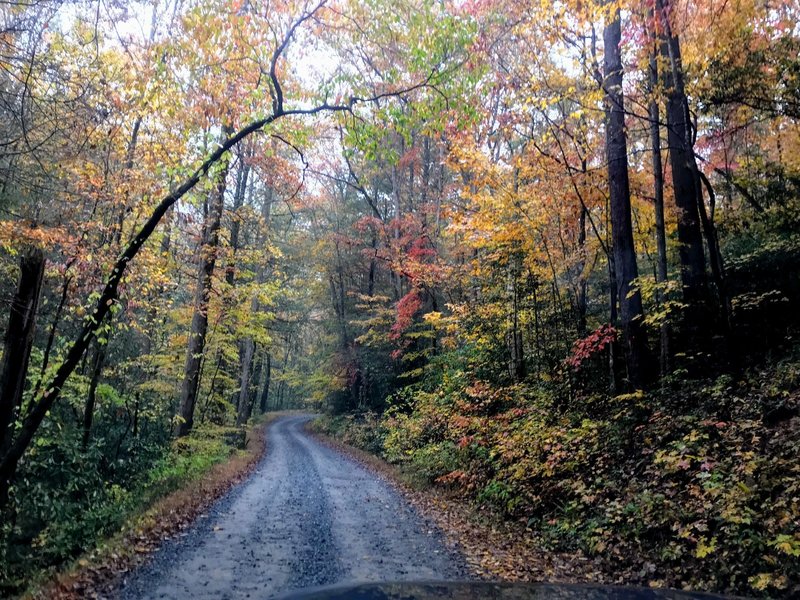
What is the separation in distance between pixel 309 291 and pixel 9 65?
27.6 metres

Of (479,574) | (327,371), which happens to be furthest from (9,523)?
(327,371)

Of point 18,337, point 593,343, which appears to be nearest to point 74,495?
point 18,337

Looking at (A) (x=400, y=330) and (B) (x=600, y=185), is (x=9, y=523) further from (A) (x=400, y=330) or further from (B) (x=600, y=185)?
(A) (x=400, y=330)

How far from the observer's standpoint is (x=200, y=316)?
14422mm

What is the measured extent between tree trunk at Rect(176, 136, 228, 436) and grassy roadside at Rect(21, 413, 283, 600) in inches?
41.5

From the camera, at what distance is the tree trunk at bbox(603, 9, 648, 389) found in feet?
32.1

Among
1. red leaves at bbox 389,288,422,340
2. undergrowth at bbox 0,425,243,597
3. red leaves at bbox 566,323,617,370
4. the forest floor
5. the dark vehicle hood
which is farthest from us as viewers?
red leaves at bbox 389,288,422,340

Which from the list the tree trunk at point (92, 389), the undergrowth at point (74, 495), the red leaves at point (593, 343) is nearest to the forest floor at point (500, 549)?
the red leaves at point (593, 343)

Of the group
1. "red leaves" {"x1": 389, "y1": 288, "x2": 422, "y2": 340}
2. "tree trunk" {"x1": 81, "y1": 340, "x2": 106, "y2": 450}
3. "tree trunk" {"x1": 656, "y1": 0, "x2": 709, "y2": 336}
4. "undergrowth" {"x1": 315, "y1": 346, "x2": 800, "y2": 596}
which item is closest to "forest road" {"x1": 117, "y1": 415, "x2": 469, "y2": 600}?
"undergrowth" {"x1": 315, "y1": 346, "x2": 800, "y2": 596}

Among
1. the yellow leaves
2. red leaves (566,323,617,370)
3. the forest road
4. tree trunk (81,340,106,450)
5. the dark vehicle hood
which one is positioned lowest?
the forest road

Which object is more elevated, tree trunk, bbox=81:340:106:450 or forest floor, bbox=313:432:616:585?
tree trunk, bbox=81:340:106:450

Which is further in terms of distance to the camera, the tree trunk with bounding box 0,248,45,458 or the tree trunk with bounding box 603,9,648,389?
the tree trunk with bounding box 603,9,648,389

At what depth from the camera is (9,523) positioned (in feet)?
28.0

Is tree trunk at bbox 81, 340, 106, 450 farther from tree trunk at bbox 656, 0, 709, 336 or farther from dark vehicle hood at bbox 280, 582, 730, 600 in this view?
tree trunk at bbox 656, 0, 709, 336
